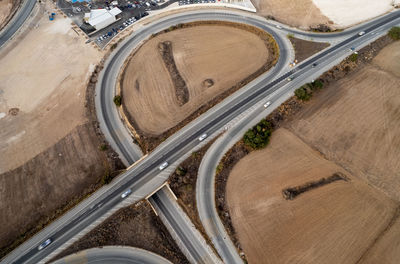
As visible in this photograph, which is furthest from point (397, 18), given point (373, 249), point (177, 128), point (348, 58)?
point (177, 128)

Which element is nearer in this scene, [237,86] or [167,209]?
[167,209]

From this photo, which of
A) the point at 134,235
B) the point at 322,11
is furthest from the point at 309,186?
the point at 322,11

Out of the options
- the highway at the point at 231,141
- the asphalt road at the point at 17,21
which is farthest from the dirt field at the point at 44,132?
the highway at the point at 231,141

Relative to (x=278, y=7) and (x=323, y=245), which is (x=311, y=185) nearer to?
(x=323, y=245)

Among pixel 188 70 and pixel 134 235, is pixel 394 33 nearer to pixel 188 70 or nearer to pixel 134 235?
pixel 188 70

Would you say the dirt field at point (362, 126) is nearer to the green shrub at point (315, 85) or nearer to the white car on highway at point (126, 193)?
the green shrub at point (315, 85)

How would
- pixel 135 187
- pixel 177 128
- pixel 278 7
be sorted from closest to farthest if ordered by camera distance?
pixel 135 187 → pixel 177 128 → pixel 278 7
